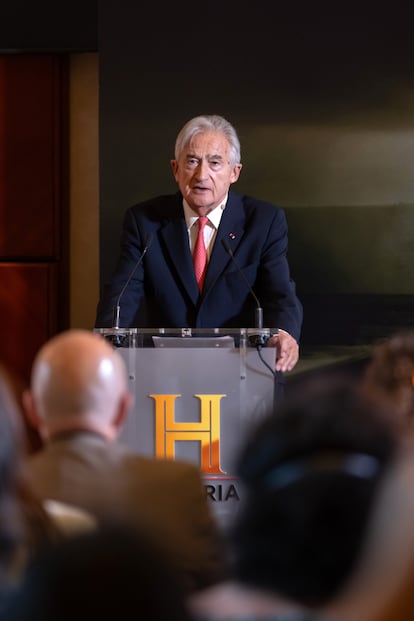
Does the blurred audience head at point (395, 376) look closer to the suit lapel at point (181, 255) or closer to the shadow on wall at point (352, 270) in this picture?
the suit lapel at point (181, 255)

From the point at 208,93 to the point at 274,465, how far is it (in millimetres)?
5295

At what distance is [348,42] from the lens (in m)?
5.86

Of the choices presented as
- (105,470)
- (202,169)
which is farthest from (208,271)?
(105,470)

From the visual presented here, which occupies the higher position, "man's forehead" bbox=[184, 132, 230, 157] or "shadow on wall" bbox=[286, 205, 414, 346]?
"man's forehead" bbox=[184, 132, 230, 157]

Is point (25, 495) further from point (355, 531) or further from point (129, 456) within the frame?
point (129, 456)

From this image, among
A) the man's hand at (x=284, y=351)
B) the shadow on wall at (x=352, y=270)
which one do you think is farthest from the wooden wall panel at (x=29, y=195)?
the man's hand at (x=284, y=351)

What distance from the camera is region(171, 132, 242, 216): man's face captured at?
465 cm

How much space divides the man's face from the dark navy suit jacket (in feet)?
0.37

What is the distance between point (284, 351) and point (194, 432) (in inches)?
16.2

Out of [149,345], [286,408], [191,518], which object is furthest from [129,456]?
[149,345]

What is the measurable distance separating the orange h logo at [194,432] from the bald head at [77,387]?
4.96 feet

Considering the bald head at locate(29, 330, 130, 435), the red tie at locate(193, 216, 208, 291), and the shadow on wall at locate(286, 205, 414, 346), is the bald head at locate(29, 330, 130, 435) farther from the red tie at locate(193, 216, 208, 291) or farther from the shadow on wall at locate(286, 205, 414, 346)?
the shadow on wall at locate(286, 205, 414, 346)

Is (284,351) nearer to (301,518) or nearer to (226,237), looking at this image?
(226,237)

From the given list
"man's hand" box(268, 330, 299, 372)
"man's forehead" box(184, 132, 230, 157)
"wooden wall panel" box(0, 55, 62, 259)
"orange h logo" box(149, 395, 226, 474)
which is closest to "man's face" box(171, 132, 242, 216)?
"man's forehead" box(184, 132, 230, 157)
